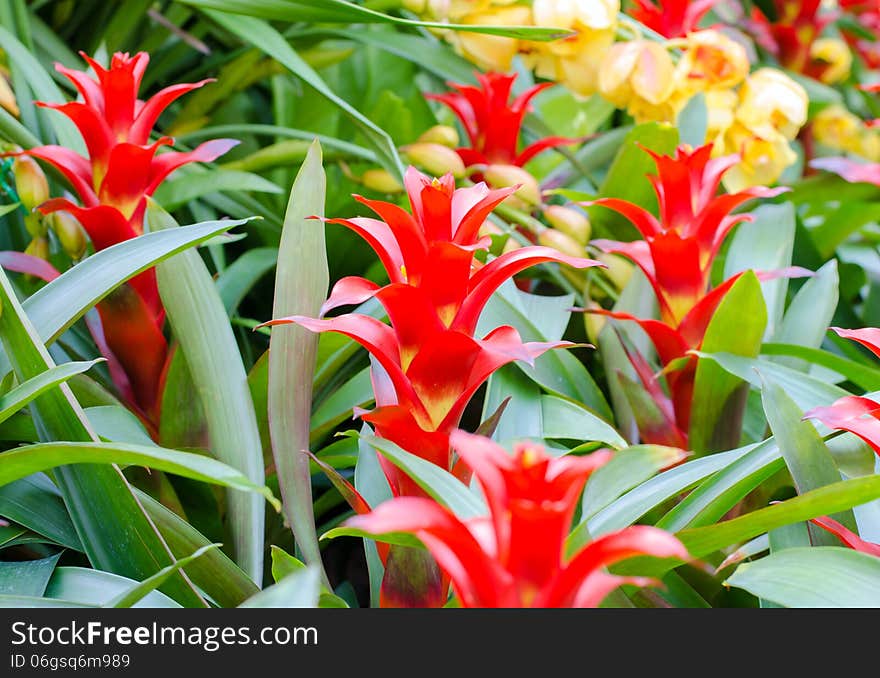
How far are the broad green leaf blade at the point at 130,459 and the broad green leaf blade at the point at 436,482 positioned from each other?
0.21 ft

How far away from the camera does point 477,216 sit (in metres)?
0.48

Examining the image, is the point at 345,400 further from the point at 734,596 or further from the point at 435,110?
the point at 435,110

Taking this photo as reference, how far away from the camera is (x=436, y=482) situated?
1.45 feet

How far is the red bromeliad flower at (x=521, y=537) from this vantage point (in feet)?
1.00

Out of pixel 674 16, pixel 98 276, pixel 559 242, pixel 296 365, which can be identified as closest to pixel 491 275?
pixel 296 365

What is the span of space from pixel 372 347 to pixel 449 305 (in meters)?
0.05

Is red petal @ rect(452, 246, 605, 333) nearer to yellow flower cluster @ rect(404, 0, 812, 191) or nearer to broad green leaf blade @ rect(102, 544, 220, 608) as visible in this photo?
broad green leaf blade @ rect(102, 544, 220, 608)

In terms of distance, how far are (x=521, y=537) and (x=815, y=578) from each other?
19 cm

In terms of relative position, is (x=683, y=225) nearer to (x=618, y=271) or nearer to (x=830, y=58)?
(x=618, y=271)

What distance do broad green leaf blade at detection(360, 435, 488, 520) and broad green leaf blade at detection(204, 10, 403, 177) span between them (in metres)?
0.36

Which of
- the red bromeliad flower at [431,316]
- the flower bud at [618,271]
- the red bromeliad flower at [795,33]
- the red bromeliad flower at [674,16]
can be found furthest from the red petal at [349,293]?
the red bromeliad flower at [795,33]
